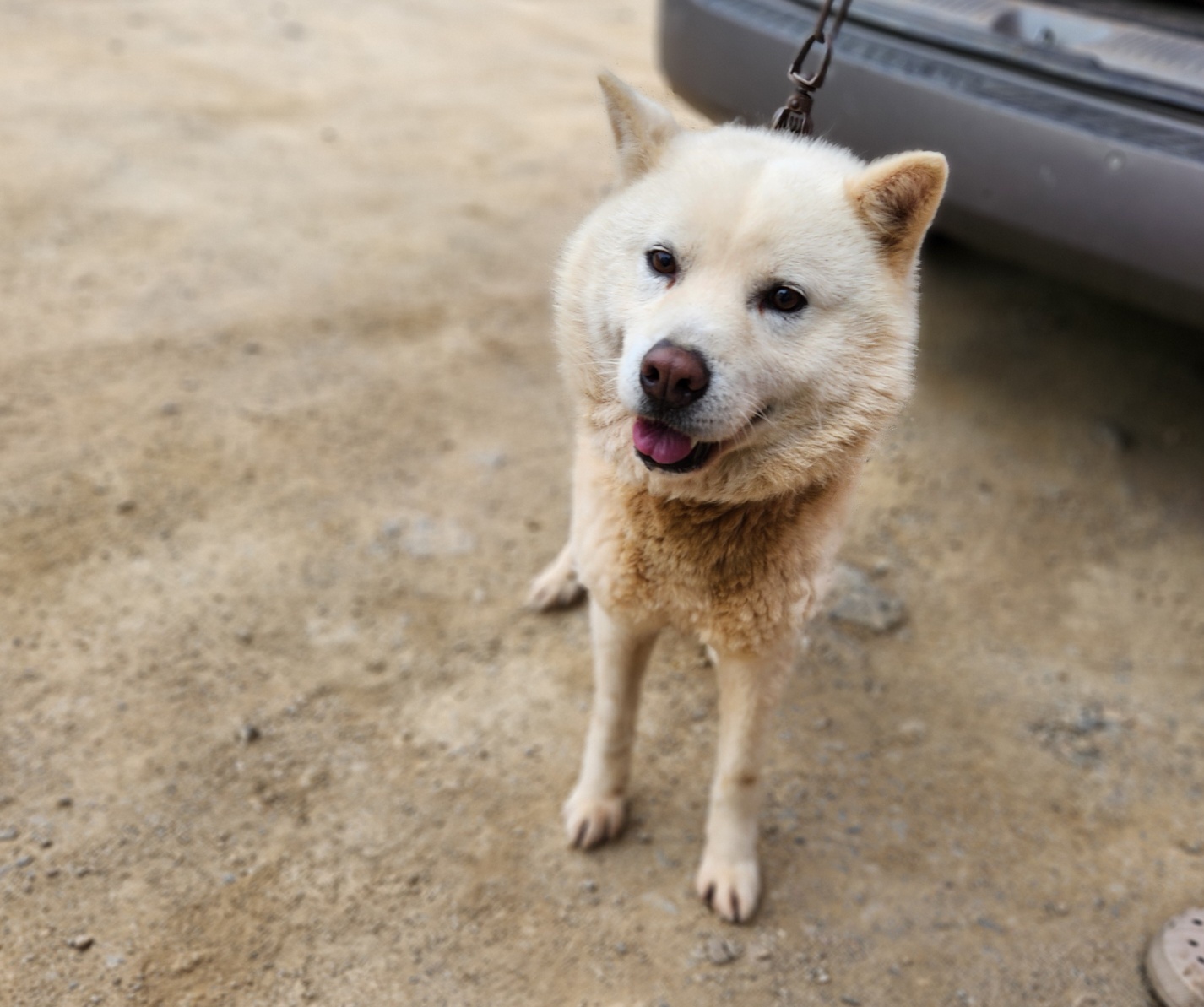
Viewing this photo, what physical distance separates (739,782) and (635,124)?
4.65ft

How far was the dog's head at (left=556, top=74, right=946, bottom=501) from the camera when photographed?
1638mm

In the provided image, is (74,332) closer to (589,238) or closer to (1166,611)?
(589,238)

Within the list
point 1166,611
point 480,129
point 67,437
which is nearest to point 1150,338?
point 1166,611

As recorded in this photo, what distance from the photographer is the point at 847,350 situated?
1.73 m

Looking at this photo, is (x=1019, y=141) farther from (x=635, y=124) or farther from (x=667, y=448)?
(x=667, y=448)

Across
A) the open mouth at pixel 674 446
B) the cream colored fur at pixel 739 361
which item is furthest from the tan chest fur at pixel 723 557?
the open mouth at pixel 674 446

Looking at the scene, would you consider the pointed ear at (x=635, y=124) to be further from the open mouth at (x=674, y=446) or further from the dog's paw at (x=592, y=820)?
the dog's paw at (x=592, y=820)

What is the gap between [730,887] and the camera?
7.25ft

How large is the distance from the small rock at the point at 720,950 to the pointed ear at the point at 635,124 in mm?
1631

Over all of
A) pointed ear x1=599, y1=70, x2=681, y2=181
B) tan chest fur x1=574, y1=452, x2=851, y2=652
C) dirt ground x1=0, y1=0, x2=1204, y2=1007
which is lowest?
dirt ground x1=0, y1=0, x2=1204, y2=1007

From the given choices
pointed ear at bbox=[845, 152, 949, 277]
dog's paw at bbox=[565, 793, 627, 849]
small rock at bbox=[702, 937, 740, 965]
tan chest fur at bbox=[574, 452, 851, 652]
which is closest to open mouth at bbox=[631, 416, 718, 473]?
tan chest fur at bbox=[574, 452, 851, 652]

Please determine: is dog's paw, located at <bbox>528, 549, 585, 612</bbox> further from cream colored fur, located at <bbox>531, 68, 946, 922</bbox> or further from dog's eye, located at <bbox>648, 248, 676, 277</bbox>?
dog's eye, located at <bbox>648, 248, 676, 277</bbox>

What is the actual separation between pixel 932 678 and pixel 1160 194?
4.86 feet

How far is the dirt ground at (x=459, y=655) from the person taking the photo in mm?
2123
